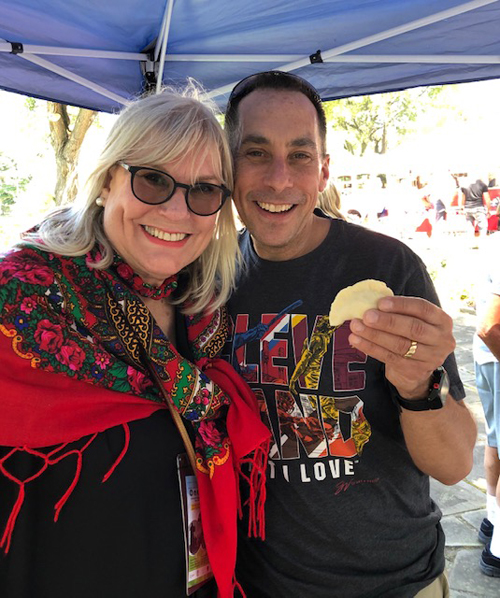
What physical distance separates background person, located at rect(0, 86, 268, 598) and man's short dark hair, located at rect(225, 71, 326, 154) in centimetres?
26

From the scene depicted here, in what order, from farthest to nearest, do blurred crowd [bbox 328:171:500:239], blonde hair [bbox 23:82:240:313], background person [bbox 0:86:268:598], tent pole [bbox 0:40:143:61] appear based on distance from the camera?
blurred crowd [bbox 328:171:500:239] → tent pole [bbox 0:40:143:61] → blonde hair [bbox 23:82:240:313] → background person [bbox 0:86:268:598]

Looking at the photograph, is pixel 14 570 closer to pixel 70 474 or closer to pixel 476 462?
pixel 70 474

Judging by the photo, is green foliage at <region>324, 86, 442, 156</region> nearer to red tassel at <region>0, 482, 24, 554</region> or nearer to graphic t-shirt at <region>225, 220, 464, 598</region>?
graphic t-shirt at <region>225, 220, 464, 598</region>

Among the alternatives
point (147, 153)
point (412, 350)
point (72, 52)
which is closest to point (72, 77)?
point (72, 52)

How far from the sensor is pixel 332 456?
172cm

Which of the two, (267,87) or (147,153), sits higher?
(267,87)

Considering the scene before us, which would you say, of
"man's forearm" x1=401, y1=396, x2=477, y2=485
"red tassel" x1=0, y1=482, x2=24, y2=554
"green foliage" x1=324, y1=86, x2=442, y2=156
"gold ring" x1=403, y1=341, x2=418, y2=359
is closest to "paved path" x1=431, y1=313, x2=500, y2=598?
"man's forearm" x1=401, y1=396, x2=477, y2=485

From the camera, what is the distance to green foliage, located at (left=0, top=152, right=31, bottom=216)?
43.8 ft

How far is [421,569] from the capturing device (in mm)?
1753

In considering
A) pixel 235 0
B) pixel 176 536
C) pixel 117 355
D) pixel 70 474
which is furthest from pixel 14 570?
pixel 235 0

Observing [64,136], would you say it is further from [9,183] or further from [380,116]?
[380,116]

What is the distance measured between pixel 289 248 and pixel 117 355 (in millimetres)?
803

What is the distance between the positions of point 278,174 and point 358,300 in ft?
2.70

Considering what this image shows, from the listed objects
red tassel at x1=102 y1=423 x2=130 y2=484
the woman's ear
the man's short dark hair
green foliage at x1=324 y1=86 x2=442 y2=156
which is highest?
green foliage at x1=324 y1=86 x2=442 y2=156
